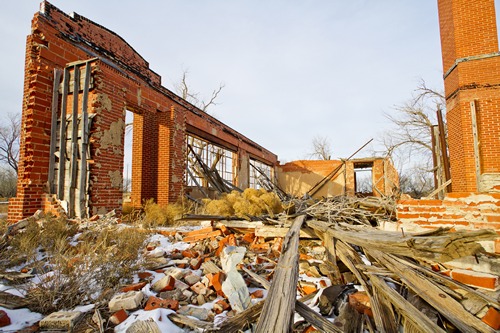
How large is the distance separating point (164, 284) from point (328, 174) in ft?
51.7

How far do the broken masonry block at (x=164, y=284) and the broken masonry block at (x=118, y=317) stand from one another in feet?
1.73

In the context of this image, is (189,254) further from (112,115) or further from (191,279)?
(112,115)

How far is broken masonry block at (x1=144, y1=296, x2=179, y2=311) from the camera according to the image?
2315mm

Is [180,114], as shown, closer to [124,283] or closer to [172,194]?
[172,194]

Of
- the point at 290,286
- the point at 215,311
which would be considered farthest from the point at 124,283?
the point at 290,286

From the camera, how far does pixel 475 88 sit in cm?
672

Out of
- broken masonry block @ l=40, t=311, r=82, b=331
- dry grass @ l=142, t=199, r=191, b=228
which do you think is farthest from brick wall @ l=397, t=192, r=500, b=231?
dry grass @ l=142, t=199, r=191, b=228

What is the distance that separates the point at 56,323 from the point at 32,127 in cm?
518

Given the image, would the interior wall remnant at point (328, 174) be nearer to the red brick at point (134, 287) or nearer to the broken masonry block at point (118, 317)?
the red brick at point (134, 287)

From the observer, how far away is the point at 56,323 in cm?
203

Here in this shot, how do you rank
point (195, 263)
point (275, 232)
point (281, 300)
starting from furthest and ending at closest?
point (275, 232), point (195, 263), point (281, 300)

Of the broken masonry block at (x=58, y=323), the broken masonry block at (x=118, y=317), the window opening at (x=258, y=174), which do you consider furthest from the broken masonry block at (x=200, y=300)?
the window opening at (x=258, y=174)

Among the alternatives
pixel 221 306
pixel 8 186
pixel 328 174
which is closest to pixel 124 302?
pixel 221 306

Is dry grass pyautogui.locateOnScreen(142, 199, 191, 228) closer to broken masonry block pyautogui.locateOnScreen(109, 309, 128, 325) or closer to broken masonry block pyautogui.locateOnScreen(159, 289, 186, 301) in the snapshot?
broken masonry block pyautogui.locateOnScreen(159, 289, 186, 301)
